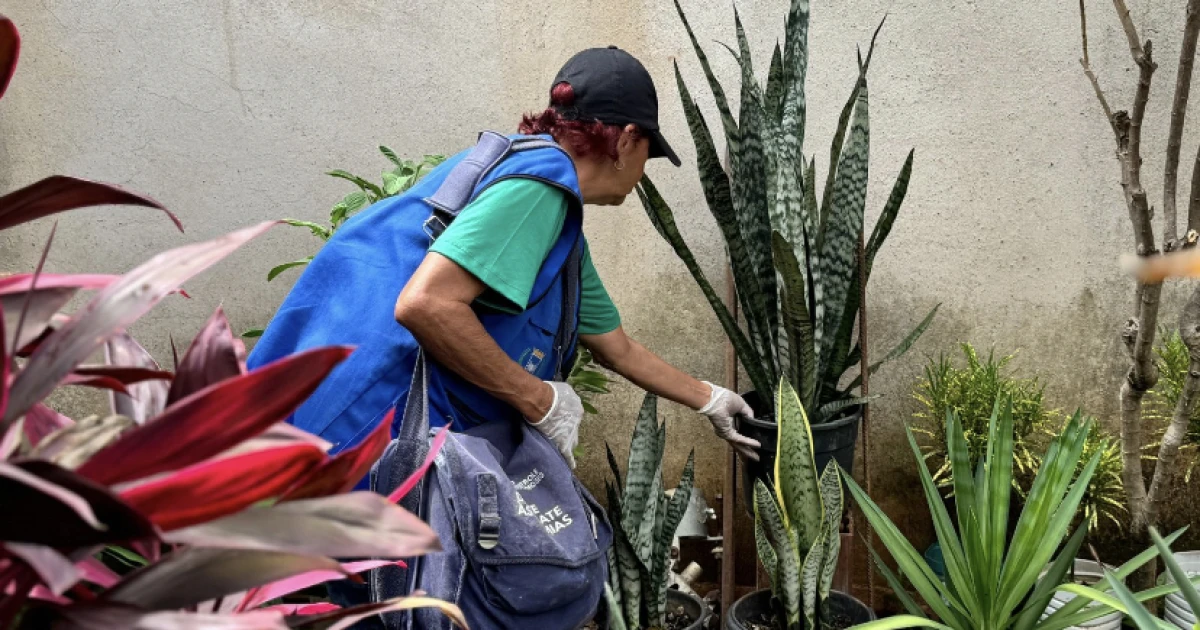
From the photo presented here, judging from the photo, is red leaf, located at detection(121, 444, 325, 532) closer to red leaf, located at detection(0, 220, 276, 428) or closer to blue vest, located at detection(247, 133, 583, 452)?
red leaf, located at detection(0, 220, 276, 428)

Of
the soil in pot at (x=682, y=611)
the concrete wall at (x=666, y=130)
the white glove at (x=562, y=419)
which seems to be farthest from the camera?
the concrete wall at (x=666, y=130)

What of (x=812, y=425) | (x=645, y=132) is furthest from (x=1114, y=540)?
(x=645, y=132)

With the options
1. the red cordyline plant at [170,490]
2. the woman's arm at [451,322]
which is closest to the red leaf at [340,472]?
the red cordyline plant at [170,490]

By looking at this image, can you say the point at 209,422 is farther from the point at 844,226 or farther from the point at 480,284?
the point at 844,226

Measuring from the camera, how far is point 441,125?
2.99 m

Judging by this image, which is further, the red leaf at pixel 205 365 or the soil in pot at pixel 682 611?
the soil in pot at pixel 682 611

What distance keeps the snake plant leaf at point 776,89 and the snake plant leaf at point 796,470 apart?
62 cm

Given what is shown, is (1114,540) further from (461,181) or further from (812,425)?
(461,181)

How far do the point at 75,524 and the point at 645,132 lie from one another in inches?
57.0

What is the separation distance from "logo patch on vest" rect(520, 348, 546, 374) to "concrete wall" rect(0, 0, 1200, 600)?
4.20 ft

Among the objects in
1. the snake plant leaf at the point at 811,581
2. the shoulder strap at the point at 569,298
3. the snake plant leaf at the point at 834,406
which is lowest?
the snake plant leaf at the point at 811,581

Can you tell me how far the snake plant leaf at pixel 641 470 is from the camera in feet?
7.18

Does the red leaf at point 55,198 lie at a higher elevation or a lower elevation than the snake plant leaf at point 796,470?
higher

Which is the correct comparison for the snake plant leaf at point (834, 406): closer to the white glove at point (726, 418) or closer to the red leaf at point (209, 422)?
the white glove at point (726, 418)
